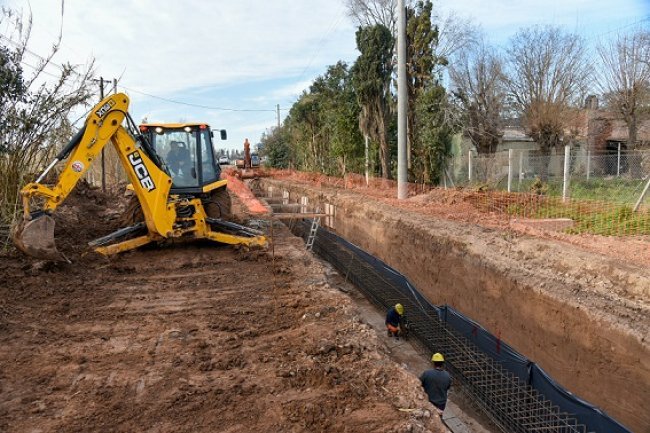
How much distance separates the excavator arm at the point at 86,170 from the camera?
6.65 metres

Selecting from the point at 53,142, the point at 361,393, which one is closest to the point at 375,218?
the point at 53,142

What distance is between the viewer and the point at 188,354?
4840 mm

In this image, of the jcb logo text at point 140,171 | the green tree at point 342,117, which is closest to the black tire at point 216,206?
the jcb logo text at point 140,171

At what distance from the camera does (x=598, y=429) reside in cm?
517

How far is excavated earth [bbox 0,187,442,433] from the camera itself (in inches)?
145

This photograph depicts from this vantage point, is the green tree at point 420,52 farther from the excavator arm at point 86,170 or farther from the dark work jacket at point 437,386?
the dark work jacket at point 437,386

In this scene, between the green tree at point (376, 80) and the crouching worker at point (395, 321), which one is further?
the green tree at point (376, 80)

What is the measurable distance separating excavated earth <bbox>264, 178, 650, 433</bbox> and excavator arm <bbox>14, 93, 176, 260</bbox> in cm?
611

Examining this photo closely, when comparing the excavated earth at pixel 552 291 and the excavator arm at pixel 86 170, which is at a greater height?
the excavator arm at pixel 86 170

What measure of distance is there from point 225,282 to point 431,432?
4.70m

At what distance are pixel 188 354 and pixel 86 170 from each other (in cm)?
432

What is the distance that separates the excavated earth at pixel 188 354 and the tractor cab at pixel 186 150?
2.15 meters

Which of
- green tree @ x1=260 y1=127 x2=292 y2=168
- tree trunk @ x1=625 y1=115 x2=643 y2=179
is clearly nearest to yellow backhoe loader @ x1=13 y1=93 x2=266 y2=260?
tree trunk @ x1=625 y1=115 x2=643 y2=179

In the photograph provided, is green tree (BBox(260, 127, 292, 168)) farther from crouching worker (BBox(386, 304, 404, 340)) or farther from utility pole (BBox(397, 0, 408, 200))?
crouching worker (BBox(386, 304, 404, 340))
